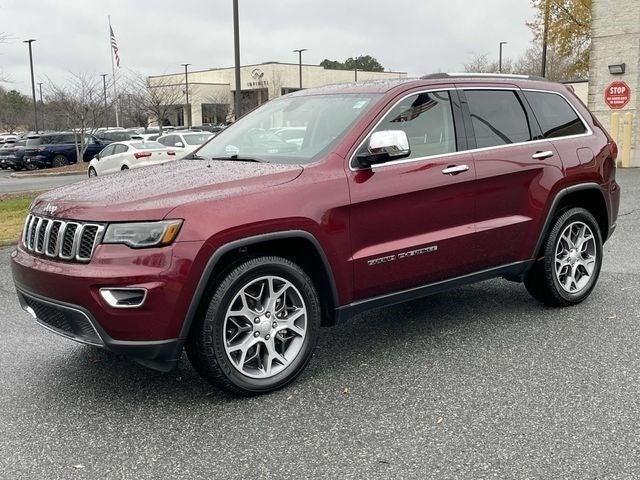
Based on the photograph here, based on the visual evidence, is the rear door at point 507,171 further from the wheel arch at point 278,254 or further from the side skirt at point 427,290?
the wheel arch at point 278,254

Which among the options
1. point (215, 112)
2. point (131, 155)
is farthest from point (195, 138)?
point (215, 112)

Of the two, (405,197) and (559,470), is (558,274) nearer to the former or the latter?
(405,197)

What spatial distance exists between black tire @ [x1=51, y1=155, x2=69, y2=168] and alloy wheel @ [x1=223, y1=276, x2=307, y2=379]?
29340 mm

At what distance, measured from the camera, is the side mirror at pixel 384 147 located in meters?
4.05

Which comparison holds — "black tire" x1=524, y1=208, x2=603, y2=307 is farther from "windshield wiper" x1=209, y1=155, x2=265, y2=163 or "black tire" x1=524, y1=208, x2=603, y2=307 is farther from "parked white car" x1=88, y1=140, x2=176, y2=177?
"parked white car" x1=88, y1=140, x2=176, y2=177

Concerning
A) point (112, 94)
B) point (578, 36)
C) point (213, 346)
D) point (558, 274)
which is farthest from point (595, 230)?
point (112, 94)

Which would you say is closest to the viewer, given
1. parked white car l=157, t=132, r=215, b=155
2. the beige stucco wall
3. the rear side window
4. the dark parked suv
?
the rear side window

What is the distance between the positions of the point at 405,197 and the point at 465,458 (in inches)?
68.5

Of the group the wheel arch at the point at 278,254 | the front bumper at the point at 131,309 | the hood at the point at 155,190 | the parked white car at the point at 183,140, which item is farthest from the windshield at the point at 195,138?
the front bumper at the point at 131,309

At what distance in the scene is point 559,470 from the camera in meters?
3.00

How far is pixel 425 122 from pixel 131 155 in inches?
723

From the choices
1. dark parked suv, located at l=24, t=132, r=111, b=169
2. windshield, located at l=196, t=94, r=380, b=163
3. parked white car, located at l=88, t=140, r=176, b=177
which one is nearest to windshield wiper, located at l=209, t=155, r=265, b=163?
windshield, located at l=196, t=94, r=380, b=163

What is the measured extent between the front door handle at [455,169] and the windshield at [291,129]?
68 centimetres

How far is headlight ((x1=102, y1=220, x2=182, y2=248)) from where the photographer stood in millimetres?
3432
